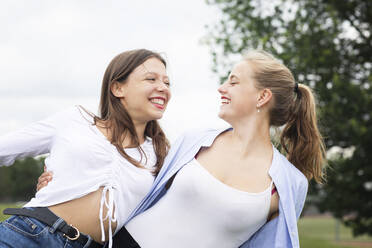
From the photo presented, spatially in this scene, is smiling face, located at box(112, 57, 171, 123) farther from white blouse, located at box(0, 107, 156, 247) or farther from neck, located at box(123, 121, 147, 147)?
white blouse, located at box(0, 107, 156, 247)

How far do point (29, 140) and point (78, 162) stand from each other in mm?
374

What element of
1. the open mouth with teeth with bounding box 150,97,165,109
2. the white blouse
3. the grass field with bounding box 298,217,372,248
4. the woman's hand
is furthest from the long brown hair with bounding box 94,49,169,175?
the grass field with bounding box 298,217,372,248

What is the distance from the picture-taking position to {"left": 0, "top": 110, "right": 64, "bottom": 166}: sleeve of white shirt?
3062 mm

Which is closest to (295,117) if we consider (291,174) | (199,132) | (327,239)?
(291,174)

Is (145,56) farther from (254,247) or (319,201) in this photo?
(319,201)

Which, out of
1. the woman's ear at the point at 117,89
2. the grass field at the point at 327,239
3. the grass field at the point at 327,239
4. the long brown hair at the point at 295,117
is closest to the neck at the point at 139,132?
the woman's ear at the point at 117,89

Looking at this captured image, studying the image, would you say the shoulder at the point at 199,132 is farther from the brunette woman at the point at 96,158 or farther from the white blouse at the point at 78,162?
the white blouse at the point at 78,162

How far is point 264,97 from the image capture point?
11.3ft

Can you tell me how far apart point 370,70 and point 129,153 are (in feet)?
30.9

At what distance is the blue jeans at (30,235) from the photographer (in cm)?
282

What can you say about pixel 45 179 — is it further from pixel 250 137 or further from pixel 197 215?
pixel 250 137

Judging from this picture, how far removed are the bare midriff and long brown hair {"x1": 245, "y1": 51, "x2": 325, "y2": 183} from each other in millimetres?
1461

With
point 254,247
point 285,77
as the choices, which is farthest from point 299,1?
point 254,247

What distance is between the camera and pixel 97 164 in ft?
10.0
